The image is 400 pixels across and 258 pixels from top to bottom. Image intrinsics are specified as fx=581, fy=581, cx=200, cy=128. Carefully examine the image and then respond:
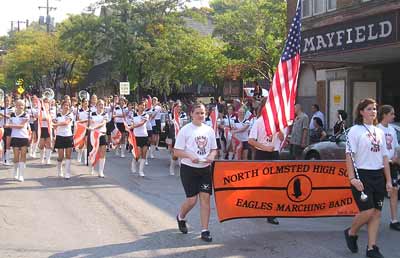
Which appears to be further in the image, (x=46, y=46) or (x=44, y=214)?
(x=46, y=46)

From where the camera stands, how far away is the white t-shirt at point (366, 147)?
22.7 ft

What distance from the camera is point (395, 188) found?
333 inches

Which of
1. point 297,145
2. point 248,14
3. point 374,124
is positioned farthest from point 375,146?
point 248,14

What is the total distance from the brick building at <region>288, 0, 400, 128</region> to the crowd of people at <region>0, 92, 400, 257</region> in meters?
2.38

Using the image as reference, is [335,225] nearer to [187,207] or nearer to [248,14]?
[187,207]

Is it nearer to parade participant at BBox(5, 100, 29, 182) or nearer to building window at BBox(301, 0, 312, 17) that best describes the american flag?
parade participant at BBox(5, 100, 29, 182)

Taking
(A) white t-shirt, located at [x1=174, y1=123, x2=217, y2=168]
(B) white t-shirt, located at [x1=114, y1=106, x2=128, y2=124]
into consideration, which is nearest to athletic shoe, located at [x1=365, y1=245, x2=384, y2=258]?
(A) white t-shirt, located at [x1=174, y1=123, x2=217, y2=168]

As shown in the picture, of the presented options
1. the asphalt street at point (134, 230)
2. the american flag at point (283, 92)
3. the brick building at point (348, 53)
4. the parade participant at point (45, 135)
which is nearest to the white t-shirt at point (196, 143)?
the asphalt street at point (134, 230)

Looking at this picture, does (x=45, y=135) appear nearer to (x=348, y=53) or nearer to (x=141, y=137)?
(x=141, y=137)

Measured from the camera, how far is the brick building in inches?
634

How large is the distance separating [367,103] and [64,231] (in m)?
4.48

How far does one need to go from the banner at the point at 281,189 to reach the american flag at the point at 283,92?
36.4 inches

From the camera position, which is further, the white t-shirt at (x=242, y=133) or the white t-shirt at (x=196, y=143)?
the white t-shirt at (x=242, y=133)

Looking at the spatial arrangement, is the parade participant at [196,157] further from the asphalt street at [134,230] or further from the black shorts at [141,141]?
the black shorts at [141,141]
